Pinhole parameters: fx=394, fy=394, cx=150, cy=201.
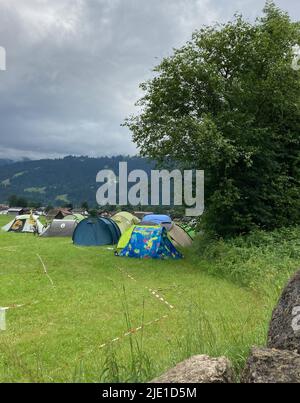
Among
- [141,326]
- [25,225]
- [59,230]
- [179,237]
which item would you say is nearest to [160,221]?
[179,237]

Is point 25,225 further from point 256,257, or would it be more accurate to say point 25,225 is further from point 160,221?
point 256,257

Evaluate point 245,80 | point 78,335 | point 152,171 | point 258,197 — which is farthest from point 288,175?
point 78,335

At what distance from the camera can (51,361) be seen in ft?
20.7

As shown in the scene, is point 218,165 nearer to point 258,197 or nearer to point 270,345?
point 258,197

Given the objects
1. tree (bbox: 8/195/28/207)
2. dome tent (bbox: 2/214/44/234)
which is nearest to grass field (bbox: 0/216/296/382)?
dome tent (bbox: 2/214/44/234)

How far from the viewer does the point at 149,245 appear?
1789 cm

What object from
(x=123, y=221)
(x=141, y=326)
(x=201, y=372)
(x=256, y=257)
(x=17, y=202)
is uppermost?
(x=201, y=372)

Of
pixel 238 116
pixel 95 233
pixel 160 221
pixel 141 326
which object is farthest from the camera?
pixel 160 221

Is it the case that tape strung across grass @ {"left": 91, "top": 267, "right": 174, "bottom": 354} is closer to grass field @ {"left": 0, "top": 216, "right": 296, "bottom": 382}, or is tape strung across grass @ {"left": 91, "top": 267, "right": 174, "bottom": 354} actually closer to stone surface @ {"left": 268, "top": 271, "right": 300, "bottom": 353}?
grass field @ {"left": 0, "top": 216, "right": 296, "bottom": 382}

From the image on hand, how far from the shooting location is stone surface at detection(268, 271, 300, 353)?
4.11m

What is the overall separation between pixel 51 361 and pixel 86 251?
47.6 ft

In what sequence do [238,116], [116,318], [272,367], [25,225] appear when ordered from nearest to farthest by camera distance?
[272,367] → [116,318] → [238,116] → [25,225]

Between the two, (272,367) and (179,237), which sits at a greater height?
(272,367)

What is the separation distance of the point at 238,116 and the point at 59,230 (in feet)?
59.5
